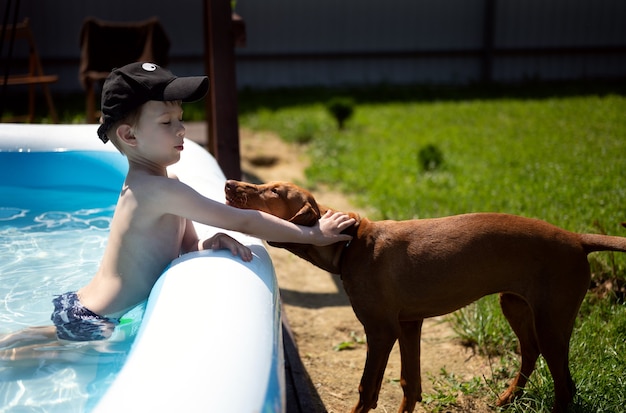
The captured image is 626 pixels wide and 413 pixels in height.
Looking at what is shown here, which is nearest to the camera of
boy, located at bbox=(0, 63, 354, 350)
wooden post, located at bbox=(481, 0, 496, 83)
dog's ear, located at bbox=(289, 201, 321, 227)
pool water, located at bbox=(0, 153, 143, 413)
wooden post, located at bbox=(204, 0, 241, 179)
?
pool water, located at bbox=(0, 153, 143, 413)

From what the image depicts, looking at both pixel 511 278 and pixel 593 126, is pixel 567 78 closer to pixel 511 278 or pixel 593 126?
pixel 593 126

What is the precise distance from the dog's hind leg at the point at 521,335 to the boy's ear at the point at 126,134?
1.65 m

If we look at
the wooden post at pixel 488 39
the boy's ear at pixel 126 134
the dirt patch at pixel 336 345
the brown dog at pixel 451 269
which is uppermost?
the wooden post at pixel 488 39

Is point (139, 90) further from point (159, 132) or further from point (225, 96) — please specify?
point (225, 96)

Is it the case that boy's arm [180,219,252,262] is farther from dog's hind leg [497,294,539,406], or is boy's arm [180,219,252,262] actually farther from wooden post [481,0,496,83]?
wooden post [481,0,496,83]

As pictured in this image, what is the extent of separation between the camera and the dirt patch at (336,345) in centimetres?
331

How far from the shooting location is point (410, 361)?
2936 mm

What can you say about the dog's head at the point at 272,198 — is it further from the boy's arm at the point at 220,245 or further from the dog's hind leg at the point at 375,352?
the dog's hind leg at the point at 375,352

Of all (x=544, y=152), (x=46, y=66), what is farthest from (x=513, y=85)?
(x=46, y=66)

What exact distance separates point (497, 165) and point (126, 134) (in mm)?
5283

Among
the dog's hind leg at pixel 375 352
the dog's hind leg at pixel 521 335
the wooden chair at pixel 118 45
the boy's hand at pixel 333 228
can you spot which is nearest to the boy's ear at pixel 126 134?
the boy's hand at pixel 333 228

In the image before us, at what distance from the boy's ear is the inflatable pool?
497 mm

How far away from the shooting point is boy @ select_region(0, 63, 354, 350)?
8.73ft

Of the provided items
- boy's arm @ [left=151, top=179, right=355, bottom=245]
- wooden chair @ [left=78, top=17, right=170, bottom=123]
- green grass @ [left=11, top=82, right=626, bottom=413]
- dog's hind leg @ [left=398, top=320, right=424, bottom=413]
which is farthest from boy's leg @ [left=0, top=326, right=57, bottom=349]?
wooden chair @ [left=78, top=17, right=170, bottom=123]
